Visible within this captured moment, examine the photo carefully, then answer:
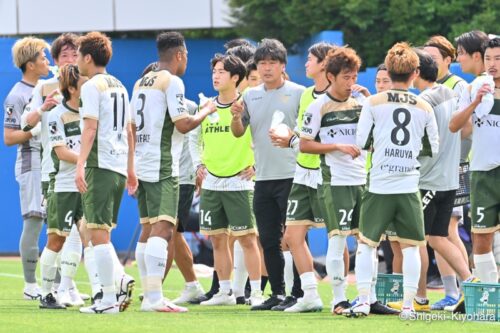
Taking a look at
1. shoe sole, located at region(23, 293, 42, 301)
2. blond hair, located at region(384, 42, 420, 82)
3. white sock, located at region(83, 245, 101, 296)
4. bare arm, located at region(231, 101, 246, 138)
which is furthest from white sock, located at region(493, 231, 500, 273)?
shoe sole, located at region(23, 293, 42, 301)

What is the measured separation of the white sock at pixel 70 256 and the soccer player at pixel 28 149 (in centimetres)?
130

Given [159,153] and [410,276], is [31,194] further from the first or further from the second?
[410,276]

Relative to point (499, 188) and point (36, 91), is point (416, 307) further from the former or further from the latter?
point (36, 91)

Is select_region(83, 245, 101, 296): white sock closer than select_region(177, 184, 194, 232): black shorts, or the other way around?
select_region(83, 245, 101, 296): white sock

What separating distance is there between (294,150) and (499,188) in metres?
2.00

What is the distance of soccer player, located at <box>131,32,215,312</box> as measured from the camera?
11094 millimetres

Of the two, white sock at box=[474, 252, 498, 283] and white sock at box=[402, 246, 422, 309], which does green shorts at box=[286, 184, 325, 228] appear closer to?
white sock at box=[402, 246, 422, 309]

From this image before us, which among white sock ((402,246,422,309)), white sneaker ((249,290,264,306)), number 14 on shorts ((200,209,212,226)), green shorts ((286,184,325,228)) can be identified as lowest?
white sneaker ((249,290,264,306))

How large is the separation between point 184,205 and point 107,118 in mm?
2775

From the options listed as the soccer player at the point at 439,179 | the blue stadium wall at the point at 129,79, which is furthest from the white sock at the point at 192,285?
the blue stadium wall at the point at 129,79

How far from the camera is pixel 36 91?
12.4 metres

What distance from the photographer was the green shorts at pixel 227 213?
12.3 metres

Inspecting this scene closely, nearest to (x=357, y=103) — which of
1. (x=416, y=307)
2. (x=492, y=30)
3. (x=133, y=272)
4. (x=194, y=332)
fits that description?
(x=416, y=307)

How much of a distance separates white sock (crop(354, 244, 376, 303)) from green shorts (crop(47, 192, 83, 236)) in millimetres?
2819
